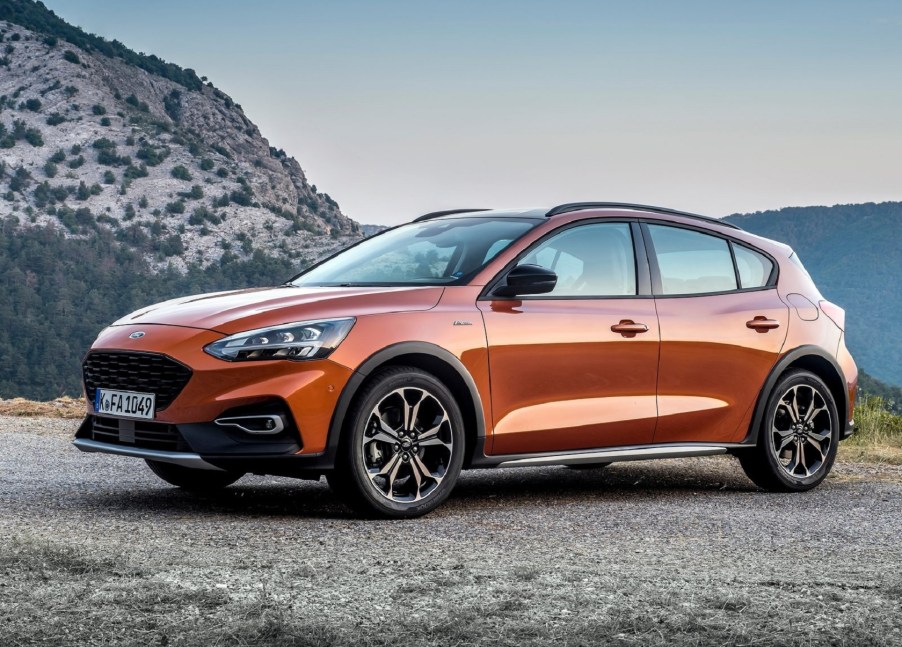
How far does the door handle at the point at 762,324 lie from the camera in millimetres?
8250

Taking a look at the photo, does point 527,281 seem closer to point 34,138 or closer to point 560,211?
point 560,211

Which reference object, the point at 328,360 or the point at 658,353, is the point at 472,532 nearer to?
the point at 328,360

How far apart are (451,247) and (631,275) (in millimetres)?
1161

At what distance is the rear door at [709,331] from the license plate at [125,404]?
10.2 feet

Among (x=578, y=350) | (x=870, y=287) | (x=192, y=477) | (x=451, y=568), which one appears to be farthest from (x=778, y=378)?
(x=870, y=287)

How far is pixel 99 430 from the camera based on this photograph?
676 centimetres

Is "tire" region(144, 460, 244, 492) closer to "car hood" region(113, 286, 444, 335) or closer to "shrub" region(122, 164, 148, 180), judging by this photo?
"car hood" region(113, 286, 444, 335)

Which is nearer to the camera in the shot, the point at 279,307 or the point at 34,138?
the point at 279,307

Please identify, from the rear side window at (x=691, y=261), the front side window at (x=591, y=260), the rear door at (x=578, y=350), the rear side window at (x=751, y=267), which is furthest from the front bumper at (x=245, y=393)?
the rear side window at (x=751, y=267)

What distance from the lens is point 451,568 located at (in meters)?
5.09

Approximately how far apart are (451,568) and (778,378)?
4.04 meters

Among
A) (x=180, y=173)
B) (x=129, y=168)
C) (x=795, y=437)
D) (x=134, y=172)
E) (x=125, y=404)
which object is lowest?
(x=795, y=437)

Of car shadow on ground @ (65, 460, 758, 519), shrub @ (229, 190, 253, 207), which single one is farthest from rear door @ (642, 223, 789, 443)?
shrub @ (229, 190, 253, 207)

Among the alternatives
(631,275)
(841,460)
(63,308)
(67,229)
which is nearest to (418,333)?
(631,275)
